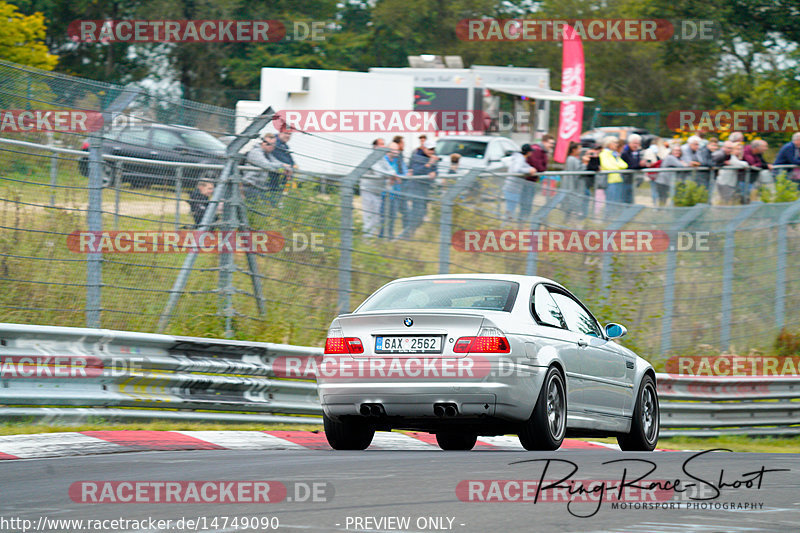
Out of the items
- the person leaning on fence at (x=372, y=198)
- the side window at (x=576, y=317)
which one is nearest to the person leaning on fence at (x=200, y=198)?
the person leaning on fence at (x=372, y=198)

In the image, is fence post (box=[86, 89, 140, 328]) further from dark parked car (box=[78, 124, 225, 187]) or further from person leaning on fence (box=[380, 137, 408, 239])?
person leaning on fence (box=[380, 137, 408, 239])

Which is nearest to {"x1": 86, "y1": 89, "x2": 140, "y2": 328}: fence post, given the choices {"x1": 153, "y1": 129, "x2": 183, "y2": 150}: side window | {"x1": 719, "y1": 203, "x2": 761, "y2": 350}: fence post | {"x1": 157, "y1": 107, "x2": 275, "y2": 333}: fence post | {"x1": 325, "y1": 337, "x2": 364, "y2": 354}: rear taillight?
{"x1": 153, "y1": 129, "x2": 183, "y2": 150}: side window

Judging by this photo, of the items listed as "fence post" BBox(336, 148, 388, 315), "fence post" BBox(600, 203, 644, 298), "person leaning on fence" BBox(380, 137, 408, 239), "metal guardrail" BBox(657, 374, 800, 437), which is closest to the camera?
"fence post" BBox(336, 148, 388, 315)

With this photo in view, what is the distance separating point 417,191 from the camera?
14906mm

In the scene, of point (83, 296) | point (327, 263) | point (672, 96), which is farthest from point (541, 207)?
point (672, 96)

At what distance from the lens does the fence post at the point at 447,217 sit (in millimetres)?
14945

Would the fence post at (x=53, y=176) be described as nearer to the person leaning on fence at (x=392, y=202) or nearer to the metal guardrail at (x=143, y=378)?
the metal guardrail at (x=143, y=378)

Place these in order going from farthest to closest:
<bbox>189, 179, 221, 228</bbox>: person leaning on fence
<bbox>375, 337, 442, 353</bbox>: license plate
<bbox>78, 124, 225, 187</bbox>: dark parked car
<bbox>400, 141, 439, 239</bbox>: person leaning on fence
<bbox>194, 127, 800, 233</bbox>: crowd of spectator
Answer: <bbox>400, 141, 439, 239</bbox>: person leaning on fence, <bbox>194, 127, 800, 233</bbox>: crowd of spectator, <bbox>189, 179, 221, 228</bbox>: person leaning on fence, <bbox>78, 124, 225, 187</bbox>: dark parked car, <bbox>375, 337, 442, 353</bbox>: license plate

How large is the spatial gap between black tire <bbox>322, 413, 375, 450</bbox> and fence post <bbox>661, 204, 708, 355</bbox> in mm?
8982

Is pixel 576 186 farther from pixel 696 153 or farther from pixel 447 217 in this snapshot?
pixel 447 217

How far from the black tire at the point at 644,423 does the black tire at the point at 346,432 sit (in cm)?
255

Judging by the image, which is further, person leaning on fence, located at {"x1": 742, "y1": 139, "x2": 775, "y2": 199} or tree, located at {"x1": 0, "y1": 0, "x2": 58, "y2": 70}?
tree, located at {"x1": 0, "y1": 0, "x2": 58, "y2": 70}

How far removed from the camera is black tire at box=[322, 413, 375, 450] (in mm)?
9867

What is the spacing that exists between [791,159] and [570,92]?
449 inches
